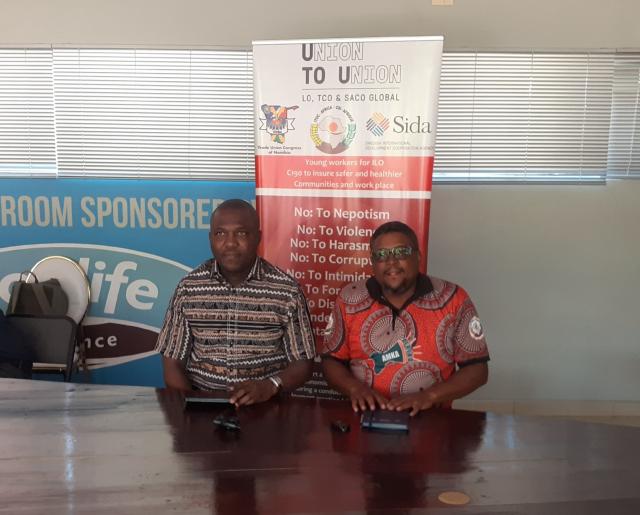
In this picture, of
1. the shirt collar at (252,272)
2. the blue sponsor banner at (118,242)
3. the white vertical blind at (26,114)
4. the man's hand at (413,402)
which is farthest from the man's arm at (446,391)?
the white vertical blind at (26,114)

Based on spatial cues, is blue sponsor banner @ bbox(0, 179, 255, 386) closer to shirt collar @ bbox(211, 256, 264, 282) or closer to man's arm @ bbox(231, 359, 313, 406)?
shirt collar @ bbox(211, 256, 264, 282)

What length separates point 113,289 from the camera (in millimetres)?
4055

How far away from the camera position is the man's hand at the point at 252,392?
2.02 metres

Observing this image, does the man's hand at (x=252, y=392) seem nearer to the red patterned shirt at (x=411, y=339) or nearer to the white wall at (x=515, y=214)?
the red patterned shirt at (x=411, y=339)

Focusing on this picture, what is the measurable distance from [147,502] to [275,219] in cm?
207

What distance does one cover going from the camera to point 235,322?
236 cm

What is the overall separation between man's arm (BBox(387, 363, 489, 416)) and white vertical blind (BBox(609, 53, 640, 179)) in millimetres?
2270

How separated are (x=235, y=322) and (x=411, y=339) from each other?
2.18 ft

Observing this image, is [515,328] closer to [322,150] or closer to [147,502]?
[322,150]

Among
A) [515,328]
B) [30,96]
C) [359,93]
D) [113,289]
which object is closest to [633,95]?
[515,328]

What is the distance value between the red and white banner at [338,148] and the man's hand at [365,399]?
1.23m

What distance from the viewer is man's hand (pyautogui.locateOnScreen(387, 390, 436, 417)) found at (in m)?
1.96

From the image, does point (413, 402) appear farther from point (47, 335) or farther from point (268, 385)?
point (47, 335)

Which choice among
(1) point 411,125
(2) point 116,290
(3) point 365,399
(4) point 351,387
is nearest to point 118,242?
(2) point 116,290
